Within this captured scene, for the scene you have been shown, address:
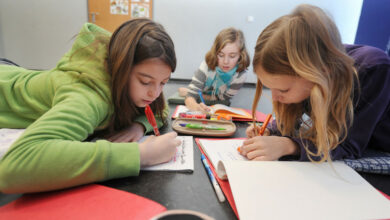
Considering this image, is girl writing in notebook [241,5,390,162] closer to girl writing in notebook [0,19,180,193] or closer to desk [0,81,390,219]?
desk [0,81,390,219]

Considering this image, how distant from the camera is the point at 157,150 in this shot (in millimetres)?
501

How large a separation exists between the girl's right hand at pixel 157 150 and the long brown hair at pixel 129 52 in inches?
8.1

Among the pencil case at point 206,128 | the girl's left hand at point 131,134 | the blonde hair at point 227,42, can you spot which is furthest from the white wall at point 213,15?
the girl's left hand at point 131,134

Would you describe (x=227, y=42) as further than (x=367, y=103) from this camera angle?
Yes

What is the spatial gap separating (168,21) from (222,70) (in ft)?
4.63

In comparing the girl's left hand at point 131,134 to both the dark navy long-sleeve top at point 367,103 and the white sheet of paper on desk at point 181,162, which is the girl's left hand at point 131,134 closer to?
the white sheet of paper on desk at point 181,162

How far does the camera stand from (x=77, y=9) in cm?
266

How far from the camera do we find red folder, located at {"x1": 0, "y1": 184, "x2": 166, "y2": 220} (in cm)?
32

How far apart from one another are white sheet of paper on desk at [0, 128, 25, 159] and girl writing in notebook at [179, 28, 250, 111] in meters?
0.96

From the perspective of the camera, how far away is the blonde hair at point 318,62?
494 mm

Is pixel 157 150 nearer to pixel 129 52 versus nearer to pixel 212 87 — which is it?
pixel 129 52

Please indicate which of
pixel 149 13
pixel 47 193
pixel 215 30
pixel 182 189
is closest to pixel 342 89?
pixel 182 189

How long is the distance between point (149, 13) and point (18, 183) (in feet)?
8.66

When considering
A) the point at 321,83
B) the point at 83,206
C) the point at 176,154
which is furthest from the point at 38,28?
the point at 321,83
